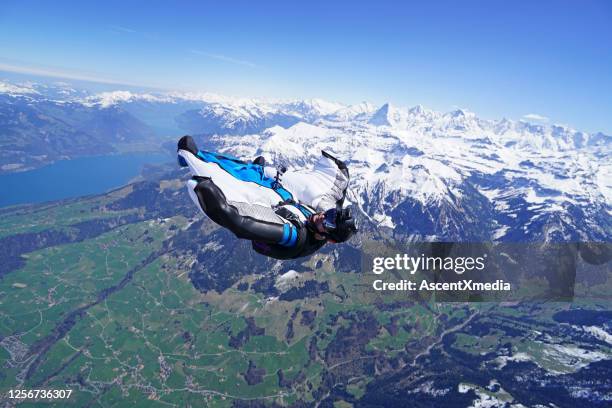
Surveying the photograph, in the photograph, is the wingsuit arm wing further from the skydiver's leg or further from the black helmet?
the black helmet

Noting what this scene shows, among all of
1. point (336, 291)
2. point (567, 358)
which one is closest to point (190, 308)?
point (336, 291)

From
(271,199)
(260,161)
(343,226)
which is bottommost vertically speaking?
(343,226)

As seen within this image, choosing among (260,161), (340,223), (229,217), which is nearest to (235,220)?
(229,217)

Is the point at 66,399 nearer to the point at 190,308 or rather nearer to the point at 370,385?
the point at 190,308

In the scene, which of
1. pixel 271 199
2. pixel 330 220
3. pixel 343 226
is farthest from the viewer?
pixel 271 199

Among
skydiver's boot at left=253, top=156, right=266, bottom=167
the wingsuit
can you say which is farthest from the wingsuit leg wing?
skydiver's boot at left=253, top=156, right=266, bottom=167

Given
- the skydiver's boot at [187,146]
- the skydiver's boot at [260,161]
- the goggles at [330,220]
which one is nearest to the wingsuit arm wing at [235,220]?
the goggles at [330,220]

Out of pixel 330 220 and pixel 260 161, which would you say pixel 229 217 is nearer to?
pixel 330 220

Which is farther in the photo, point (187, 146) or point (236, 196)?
point (187, 146)
